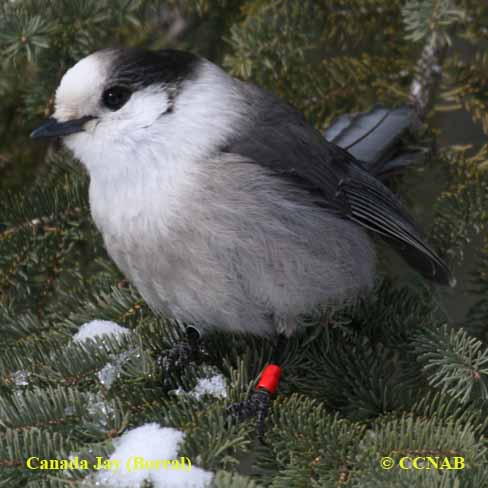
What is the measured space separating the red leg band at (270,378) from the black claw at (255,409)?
1.9 inches

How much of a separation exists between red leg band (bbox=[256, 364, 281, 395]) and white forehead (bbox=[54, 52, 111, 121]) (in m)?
0.75

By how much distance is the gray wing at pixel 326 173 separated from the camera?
204 cm

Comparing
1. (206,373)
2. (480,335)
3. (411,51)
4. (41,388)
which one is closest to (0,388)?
(41,388)

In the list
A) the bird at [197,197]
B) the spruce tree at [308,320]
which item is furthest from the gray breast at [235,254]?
the spruce tree at [308,320]

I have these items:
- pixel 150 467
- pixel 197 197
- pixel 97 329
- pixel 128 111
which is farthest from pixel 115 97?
pixel 150 467

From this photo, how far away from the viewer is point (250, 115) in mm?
2080

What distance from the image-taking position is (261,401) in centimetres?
168

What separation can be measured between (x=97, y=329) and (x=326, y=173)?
30.4 inches

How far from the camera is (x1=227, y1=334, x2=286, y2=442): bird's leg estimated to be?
1.59m

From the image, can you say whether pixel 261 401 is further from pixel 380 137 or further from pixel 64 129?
pixel 380 137

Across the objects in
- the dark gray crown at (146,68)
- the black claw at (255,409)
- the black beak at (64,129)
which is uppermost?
the dark gray crown at (146,68)

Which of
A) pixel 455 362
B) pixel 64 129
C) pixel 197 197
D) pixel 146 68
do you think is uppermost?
pixel 146 68

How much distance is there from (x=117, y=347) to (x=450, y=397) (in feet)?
2.46

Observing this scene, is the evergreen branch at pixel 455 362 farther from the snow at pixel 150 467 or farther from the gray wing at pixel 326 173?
the snow at pixel 150 467
